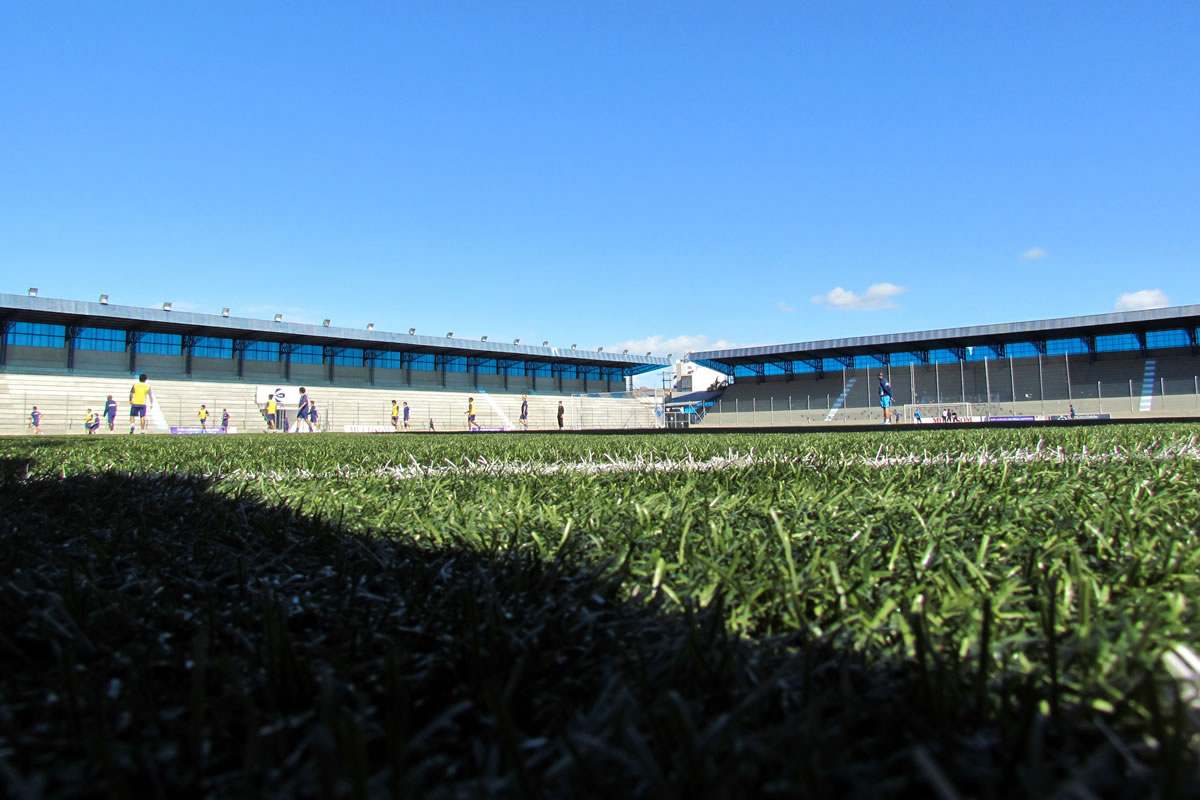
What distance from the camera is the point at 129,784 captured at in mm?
559

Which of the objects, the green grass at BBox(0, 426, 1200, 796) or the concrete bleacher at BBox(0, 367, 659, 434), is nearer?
the green grass at BBox(0, 426, 1200, 796)

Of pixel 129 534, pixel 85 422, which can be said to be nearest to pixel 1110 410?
pixel 129 534

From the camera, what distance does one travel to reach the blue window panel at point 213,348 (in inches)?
1566

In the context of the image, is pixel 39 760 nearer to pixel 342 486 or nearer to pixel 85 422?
pixel 342 486

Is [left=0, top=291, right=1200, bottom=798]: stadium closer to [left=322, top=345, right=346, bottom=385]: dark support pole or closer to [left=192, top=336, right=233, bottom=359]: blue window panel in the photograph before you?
[left=192, top=336, right=233, bottom=359]: blue window panel

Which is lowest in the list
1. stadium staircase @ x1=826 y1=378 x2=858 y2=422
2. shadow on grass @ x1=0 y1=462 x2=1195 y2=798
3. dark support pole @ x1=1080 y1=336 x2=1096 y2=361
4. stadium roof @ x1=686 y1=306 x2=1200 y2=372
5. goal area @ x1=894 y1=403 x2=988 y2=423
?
shadow on grass @ x1=0 y1=462 x2=1195 y2=798

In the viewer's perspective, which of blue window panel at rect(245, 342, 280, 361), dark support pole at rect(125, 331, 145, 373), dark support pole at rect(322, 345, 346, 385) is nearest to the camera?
dark support pole at rect(125, 331, 145, 373)

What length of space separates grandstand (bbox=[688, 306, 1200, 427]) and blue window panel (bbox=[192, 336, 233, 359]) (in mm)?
30969

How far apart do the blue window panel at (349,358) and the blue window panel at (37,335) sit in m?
14.6

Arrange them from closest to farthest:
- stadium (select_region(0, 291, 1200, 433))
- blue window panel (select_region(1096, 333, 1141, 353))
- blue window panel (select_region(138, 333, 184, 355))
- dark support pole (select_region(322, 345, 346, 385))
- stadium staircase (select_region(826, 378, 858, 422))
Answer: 1. stadium (select_region(0, 291, 1200, 433))
2. blue window panel (select_region(138, 333, 184, 355))
3. blue window panel (select_region(1096, 333, 1141, 353))
4. dark support pole (select_region(322, 345, 346, 385))
5. stadium staircase (select_region(826, 378, 858, 422))

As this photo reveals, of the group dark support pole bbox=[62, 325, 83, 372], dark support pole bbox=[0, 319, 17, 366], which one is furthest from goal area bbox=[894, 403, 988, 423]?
dark support pole bbox=[0, 319, 17, 366]

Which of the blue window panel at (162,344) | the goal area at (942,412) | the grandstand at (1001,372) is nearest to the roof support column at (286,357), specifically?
the blue window panel at (162,344)

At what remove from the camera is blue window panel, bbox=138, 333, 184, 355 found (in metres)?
37.8

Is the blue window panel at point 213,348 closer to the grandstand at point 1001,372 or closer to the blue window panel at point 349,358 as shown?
the blue window panel at point 349,358
